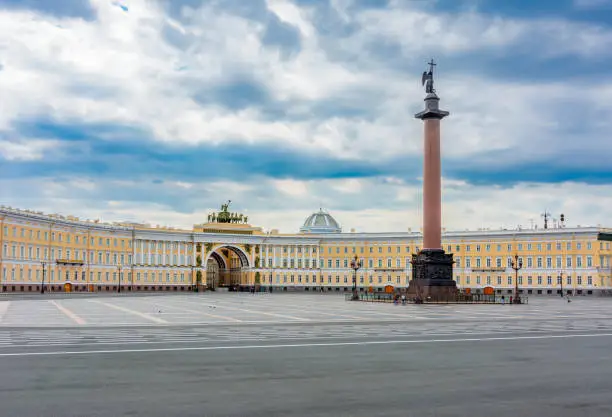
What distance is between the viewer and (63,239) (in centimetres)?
11550

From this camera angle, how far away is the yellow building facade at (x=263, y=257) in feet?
359

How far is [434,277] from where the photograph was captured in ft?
221

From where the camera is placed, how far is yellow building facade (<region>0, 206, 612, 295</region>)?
Result: 359 ft

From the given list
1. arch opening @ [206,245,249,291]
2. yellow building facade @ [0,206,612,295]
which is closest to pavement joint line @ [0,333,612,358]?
yellow building facade @ [0,206,612,295]

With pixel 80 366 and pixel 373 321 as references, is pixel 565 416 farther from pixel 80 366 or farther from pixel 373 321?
pixel 373 321

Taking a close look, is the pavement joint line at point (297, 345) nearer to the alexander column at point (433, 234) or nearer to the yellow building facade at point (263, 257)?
the alexander column at point (433, 234)

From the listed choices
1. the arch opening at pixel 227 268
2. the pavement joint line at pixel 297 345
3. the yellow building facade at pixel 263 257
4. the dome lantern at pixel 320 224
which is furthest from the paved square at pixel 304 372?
the dome lantern at pixel 320 224

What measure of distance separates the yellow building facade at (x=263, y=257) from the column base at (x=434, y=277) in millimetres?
50728

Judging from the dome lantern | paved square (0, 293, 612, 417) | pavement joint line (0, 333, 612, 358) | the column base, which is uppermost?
the dome lantern

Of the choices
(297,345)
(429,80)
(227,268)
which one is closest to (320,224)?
(227,268)

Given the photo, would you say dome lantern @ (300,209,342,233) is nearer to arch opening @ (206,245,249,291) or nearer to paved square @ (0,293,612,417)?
arch opening @ (206,245,249,291)

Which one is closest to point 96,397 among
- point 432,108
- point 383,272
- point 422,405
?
point 422,405

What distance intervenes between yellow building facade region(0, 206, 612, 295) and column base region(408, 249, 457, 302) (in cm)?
5073

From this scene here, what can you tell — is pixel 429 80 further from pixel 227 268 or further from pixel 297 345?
pixel 227 268
